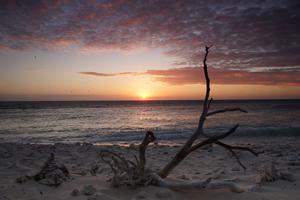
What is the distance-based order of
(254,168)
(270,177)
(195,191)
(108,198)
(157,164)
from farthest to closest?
(157,164), (254,168), (270,177), (195,191), (108,198)

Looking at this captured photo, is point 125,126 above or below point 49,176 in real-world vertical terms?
below

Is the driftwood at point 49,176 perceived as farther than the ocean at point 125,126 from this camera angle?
No

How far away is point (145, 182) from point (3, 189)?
7.15 feet

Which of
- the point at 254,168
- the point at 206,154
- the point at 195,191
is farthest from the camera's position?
the point at 206,154

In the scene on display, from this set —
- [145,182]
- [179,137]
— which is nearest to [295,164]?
[145,182]

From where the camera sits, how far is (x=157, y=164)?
790 cm

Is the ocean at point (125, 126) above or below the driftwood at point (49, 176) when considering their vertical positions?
below

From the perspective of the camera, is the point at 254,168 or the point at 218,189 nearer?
the point at 218,189

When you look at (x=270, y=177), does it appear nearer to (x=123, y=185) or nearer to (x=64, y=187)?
(x=123, y=185)

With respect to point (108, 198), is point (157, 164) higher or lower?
lower

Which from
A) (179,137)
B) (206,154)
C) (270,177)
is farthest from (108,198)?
(179,137)

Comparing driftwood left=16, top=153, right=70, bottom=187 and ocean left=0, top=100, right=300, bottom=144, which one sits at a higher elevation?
driftwood left=16, top=153, right=70, bottom=187

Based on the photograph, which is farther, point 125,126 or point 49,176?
point 125,126

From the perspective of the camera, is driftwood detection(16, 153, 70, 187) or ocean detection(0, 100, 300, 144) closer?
driftwood detection(16, 153, 70, 187)
